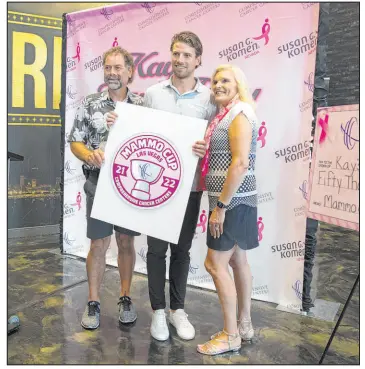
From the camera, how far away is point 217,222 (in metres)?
2.08

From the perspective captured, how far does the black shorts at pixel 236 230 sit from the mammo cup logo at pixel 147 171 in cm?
30

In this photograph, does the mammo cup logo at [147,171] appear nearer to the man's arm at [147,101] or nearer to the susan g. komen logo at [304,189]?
the man's arm at [147,101]

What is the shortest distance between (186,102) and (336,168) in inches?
31.6

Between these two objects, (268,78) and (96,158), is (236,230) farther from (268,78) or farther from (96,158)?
(268,78)

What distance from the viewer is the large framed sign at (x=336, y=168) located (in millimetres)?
2014

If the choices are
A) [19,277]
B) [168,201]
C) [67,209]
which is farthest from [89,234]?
[67,209]

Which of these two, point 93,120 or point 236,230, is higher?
point 93,120

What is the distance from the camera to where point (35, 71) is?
14.2ft

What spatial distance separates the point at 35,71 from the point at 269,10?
2524 millimetres

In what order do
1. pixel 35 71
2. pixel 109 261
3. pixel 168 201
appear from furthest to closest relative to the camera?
pixel 35 71, pixel 109 261, pixel 168 201

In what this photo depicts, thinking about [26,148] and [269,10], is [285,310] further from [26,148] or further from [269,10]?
[26,148]

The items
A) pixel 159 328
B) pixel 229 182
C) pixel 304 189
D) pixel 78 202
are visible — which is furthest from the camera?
pixel 78 202

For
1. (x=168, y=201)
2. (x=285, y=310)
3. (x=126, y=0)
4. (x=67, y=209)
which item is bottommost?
(x=285, y=310)

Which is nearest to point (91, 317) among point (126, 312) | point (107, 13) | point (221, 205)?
point (126, 312)
